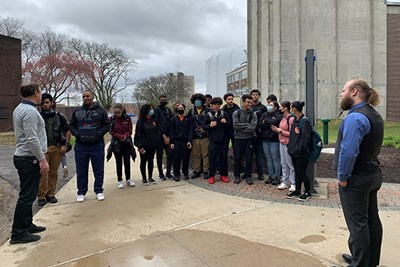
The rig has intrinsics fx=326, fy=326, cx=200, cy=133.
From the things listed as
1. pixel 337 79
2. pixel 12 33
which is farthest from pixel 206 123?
pixel 12 33

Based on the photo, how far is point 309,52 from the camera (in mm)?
5949

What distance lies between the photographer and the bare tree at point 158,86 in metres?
54.3

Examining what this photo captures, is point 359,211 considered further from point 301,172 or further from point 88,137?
point 88,137

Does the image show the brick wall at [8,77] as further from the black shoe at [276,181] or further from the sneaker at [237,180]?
the black shoe at [276,181]

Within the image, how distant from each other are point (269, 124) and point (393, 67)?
23672 millimetres

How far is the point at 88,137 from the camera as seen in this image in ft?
18.1

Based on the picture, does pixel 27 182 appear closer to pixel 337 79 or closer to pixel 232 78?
pixel 337 79

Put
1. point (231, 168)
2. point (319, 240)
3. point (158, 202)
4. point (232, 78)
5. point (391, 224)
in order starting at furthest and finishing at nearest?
point (232, 78)
point (231, 168)
point (158, 202)
point (391, 224)
point (319, 240)

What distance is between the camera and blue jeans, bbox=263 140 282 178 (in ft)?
21.5

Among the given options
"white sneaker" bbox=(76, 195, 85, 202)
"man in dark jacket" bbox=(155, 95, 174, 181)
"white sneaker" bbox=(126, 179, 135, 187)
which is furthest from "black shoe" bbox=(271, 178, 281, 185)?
"white sneaker" bbox=(76, 195, 85, 202)

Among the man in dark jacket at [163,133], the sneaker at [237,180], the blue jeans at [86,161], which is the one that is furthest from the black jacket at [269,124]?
the blue jeans at [86,161]

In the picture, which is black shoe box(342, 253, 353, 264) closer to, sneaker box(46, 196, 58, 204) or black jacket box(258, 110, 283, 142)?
black jacket box(258, 110, 283, 142)

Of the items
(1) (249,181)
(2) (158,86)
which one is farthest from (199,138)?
(2) (158,86)

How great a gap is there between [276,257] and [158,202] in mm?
2563
